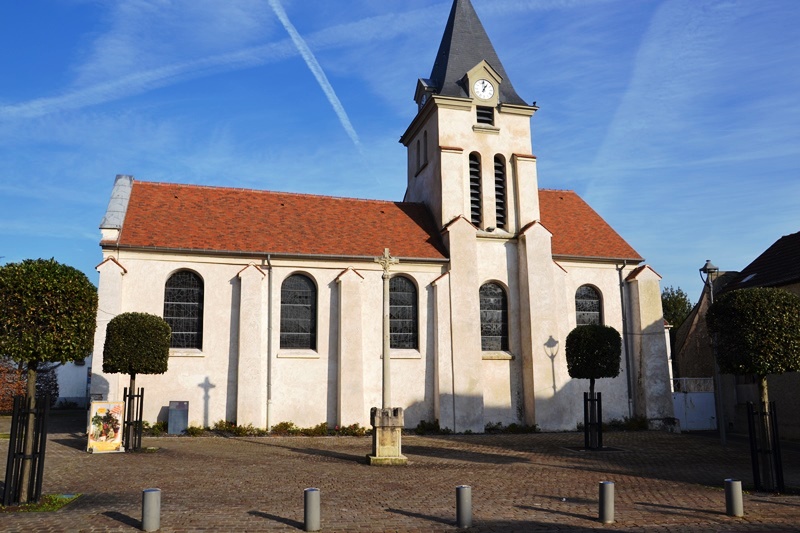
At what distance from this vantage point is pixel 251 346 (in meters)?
23.4

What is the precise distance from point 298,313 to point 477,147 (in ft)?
37.8

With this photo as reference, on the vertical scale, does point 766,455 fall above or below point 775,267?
below

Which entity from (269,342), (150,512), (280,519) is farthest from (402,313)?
(150,512)

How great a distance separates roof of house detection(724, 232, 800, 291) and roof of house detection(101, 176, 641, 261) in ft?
17.4

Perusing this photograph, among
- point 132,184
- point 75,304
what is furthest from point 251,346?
point 75,304

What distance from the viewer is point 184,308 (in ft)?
Answer: 78.2

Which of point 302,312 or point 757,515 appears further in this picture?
point 302,312

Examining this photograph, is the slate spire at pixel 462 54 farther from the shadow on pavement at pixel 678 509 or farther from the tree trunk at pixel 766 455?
the shadow on pavement at pixel 678 509

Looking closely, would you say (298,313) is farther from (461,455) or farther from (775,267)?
(775,267)

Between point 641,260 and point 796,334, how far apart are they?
51.4ft

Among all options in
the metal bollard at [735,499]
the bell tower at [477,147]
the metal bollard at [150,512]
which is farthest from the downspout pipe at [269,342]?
the metal bollard at [735,499]

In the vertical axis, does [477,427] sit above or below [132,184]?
below

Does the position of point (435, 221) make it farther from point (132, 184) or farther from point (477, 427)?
point (132, 184)

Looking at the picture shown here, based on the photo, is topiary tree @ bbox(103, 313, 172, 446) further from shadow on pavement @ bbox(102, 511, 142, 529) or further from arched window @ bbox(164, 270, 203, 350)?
shadow on pavement @ bbox(102, 511, 142, 529)
